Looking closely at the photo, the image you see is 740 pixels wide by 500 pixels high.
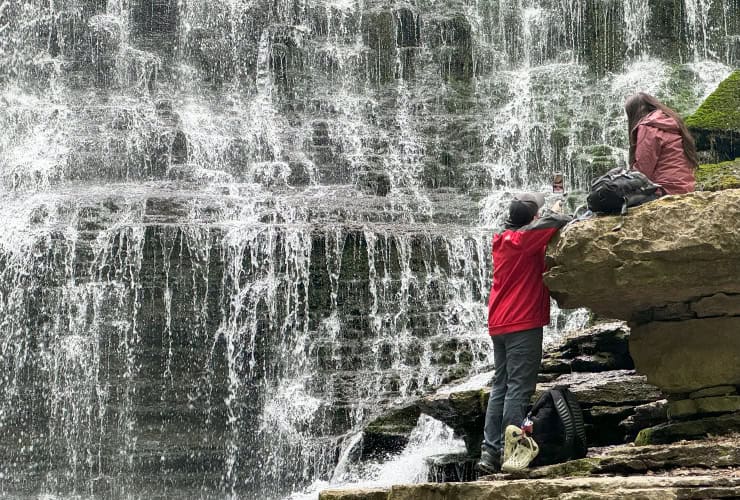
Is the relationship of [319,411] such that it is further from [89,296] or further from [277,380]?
[89,296]

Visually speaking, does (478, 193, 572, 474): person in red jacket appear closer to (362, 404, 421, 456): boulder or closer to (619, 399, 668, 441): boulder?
(619, 399, 668, 441): boulder

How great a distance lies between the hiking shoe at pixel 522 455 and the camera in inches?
240

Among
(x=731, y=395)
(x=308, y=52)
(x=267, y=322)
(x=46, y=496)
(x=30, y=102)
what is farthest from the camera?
(x=308, y=52)

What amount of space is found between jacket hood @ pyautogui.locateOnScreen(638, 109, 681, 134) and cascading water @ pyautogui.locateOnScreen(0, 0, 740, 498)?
6.04 metres

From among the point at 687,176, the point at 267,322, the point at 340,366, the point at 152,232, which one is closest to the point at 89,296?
the point at 152,232

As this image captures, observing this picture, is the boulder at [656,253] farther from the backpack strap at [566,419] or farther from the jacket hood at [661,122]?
the jacket hood at [661,122]

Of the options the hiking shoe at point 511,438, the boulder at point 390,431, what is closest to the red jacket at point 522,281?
the hiking shoe at point 511,438

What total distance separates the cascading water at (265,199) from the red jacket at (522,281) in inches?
214

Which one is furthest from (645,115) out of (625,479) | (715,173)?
(715,173)

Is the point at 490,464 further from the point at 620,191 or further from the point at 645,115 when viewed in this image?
the point at 645,115

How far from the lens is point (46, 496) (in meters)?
14.3

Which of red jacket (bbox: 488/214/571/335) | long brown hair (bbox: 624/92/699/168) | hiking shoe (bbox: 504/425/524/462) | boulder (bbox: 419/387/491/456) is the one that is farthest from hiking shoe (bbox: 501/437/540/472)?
boulder (bbox: 419/387/491/456)

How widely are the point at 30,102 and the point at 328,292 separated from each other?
28.6ft

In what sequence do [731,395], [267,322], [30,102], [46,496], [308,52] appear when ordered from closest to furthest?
1. [731,395]
2. [46,496]
3. [267,322]
4. [30,102]
5. [308,52]
